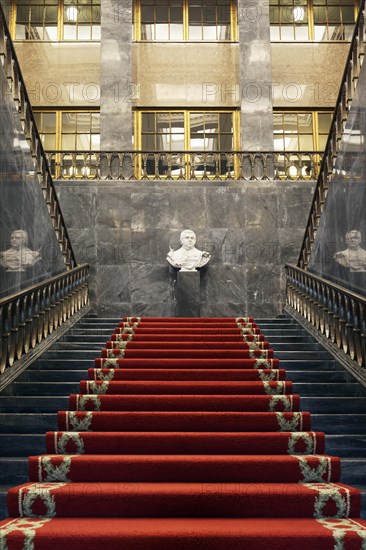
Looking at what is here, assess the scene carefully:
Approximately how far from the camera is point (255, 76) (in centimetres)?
1347

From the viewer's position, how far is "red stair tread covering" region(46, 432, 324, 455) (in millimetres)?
4508

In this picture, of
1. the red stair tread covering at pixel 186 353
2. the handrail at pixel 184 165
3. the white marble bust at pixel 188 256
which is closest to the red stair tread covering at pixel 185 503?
the red stair tread covering at pixel 186 353

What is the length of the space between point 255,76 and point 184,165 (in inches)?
102

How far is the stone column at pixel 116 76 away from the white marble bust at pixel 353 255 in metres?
7.02

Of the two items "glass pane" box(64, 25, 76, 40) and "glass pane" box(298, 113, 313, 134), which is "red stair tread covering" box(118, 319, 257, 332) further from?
"glass pane" box(64, 25, 76, 40)

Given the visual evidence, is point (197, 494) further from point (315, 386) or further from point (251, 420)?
point (315, 386)

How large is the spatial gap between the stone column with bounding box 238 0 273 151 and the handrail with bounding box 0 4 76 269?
5.44m

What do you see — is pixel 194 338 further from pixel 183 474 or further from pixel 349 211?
pixel 183 474

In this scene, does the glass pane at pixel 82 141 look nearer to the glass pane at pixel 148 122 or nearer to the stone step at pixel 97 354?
the glass pane at pixel 148 122

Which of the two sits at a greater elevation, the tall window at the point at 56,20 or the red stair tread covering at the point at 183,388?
the tall window at the point at 56,20

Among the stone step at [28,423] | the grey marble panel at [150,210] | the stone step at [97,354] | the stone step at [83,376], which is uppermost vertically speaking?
the grey marble panel at [150,210]

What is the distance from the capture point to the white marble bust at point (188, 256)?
11500 mm

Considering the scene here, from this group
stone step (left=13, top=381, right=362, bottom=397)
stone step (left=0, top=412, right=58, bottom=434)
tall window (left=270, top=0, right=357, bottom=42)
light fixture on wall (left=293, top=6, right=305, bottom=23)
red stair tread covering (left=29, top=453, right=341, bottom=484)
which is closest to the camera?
red stair tread covering (left=29, top=453, right=341, bottom=484)

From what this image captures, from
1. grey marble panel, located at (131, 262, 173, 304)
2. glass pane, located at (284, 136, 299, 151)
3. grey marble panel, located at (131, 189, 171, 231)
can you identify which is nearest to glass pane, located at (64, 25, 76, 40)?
grey marble panel, located at (131, 189, 171, 231)
